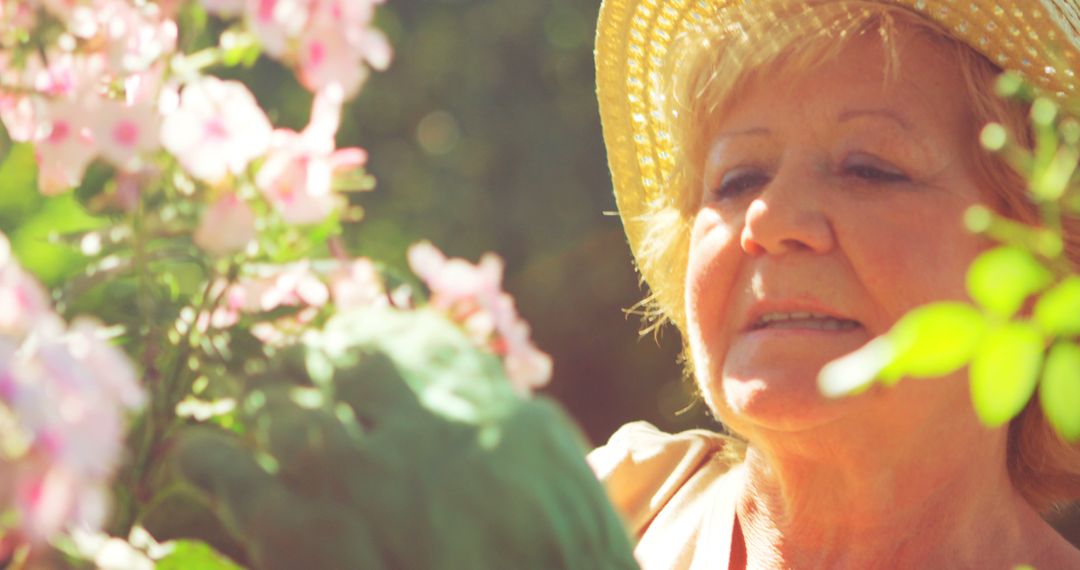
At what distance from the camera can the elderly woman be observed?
1.54 m

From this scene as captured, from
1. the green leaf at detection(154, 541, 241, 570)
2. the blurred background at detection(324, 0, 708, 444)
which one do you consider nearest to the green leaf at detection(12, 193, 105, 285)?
the green leaf at detection(154, 541, 241, 570)

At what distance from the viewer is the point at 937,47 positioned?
1.64 m

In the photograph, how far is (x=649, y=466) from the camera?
2.09 meters

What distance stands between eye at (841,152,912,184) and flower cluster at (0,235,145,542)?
1.19 m

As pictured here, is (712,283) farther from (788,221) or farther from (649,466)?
(649,466)

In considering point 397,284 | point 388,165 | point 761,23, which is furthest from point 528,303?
point 397,284

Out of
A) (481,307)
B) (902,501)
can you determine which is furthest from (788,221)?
(481,307)

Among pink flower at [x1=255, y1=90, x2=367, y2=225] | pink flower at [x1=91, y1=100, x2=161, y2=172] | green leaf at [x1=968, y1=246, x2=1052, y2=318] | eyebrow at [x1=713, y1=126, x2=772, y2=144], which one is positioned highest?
eyebrow at [x1=713, y1=126, x2=772, y2=144]

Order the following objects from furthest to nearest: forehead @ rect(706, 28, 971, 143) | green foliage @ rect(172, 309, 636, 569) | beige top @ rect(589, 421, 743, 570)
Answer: beige top @ rect(589, 421, 743, 570), forehead @ rect(706, 28, 971, 143), green foliage @ rect(172, 309, 636, 569)

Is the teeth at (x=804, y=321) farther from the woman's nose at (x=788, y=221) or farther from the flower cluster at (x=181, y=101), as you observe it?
the flower cluster at (x=181, y=101)

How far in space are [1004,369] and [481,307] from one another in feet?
1.49

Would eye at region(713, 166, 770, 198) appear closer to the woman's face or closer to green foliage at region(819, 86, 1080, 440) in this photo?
the woman's face

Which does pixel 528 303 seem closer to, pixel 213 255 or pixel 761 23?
pixel 761 23

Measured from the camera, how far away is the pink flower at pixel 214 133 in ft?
2.33
